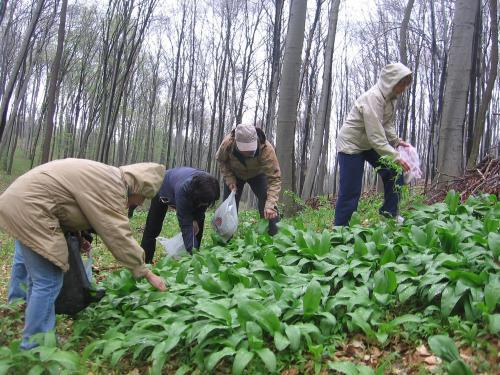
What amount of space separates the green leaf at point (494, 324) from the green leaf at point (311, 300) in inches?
35.8

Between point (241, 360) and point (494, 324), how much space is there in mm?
1280

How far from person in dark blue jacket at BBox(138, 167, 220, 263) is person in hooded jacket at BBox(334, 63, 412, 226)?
1292 mm

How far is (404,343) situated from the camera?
2348 millimetres

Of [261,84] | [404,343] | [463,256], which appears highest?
[261,84]

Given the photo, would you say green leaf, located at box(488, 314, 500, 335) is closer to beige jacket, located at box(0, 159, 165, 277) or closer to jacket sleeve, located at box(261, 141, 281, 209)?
beige jacket, located at box(0, 159, 165, 277)

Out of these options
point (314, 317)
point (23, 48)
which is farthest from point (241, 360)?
point (23, 48)

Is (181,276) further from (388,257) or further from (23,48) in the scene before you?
(23,48)

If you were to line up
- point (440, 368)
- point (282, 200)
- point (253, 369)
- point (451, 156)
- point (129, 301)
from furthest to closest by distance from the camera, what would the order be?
point (282, 200), point (451, 156), point (129, 301), point (253, 369), point (440, 368)

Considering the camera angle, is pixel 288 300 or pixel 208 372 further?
pixel 288 300

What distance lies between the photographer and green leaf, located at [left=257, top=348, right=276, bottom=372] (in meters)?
2.14

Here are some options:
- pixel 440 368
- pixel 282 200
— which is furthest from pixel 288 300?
pixel 282 200

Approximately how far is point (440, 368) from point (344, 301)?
28.4 inches

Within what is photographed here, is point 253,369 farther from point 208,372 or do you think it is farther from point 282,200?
point 282,200

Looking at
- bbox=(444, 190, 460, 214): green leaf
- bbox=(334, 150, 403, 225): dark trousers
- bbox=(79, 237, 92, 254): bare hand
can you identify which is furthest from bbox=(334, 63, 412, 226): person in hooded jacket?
bbox=(79, 237, 92, 254): bare hand
